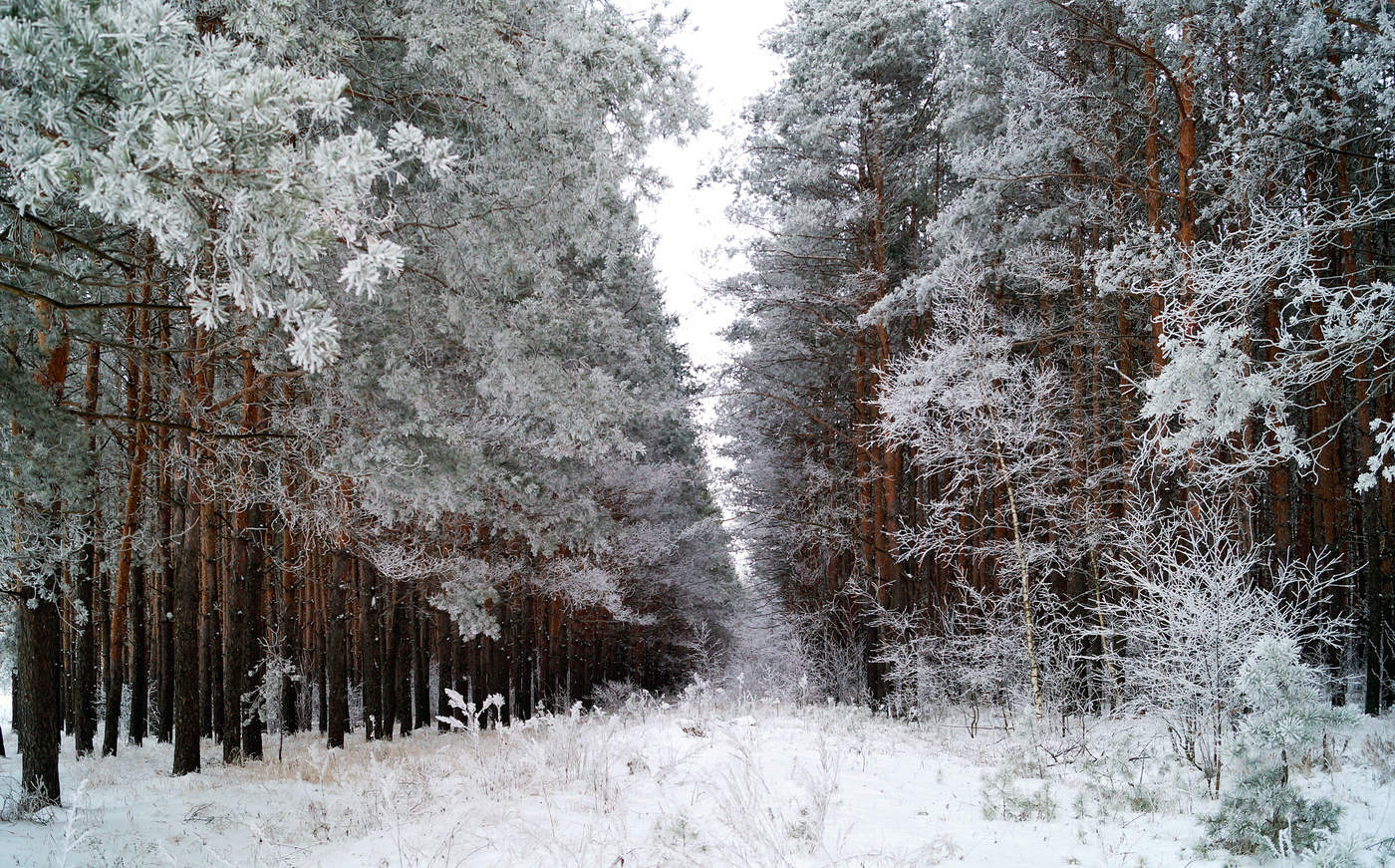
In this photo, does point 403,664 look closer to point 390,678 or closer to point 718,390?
Answer: point 390,678

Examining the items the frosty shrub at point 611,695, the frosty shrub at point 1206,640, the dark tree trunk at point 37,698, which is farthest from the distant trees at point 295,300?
the frosty shrub at point 611,695

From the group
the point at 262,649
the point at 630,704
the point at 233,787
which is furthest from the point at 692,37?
the point at 262,649

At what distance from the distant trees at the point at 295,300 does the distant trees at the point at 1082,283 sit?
4.40 metres

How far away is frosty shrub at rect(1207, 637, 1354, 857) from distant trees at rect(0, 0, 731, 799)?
18.0 ft

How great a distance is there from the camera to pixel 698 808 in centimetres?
581

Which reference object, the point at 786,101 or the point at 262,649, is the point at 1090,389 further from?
the point at 262,649

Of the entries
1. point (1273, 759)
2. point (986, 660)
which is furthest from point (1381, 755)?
point (986, 660)

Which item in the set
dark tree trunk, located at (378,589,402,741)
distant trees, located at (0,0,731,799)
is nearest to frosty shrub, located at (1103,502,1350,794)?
distant trees, located at (0,0,731,799)

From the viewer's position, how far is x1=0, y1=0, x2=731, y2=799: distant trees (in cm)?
301

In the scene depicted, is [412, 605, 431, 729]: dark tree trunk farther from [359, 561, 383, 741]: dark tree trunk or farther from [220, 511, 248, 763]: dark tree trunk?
[220, 511, 248, 763]: dark tree trunk

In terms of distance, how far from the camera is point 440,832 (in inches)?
213

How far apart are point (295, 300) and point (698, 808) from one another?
4.51 meters

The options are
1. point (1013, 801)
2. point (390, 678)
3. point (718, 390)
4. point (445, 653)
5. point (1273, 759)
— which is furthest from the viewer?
point (445, 653)

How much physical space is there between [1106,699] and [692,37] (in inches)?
368
